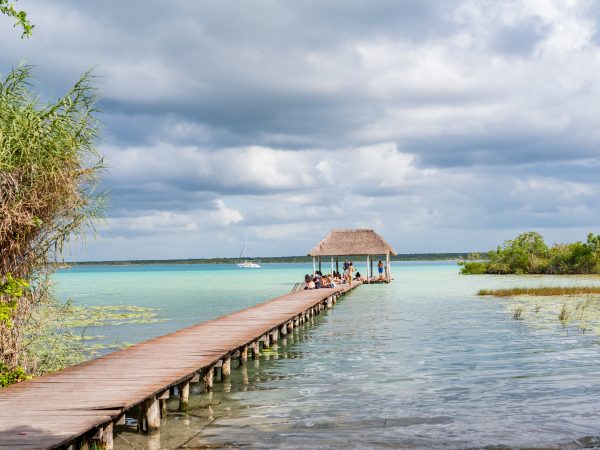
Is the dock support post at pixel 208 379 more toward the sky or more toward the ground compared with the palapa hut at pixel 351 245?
more toward the ground

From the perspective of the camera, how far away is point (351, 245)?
45.1 m

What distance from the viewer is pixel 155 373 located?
9.41 meters

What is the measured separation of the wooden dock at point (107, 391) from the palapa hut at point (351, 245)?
99.0 ft

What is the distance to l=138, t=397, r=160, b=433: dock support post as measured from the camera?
8.27 meters

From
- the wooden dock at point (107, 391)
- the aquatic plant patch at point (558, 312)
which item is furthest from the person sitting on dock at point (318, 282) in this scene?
the wooden dock at point (107, 391)

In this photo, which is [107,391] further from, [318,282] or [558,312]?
[318,282]

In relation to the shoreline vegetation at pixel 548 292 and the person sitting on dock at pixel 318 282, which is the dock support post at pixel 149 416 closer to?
the shoreline vegetation at pixel 548 292

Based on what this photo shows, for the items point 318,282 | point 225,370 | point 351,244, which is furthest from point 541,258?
point 225,370

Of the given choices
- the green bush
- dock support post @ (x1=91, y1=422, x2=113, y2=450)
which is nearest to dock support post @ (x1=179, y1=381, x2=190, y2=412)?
the green bush

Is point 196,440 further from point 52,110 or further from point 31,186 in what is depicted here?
point 52,110

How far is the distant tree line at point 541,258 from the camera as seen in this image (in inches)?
2218

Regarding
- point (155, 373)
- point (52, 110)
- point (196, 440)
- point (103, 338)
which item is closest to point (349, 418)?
point (196, 440)

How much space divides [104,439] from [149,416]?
1.38m

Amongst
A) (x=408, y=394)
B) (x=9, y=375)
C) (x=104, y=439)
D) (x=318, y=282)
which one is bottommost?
(x=408, y=394)
